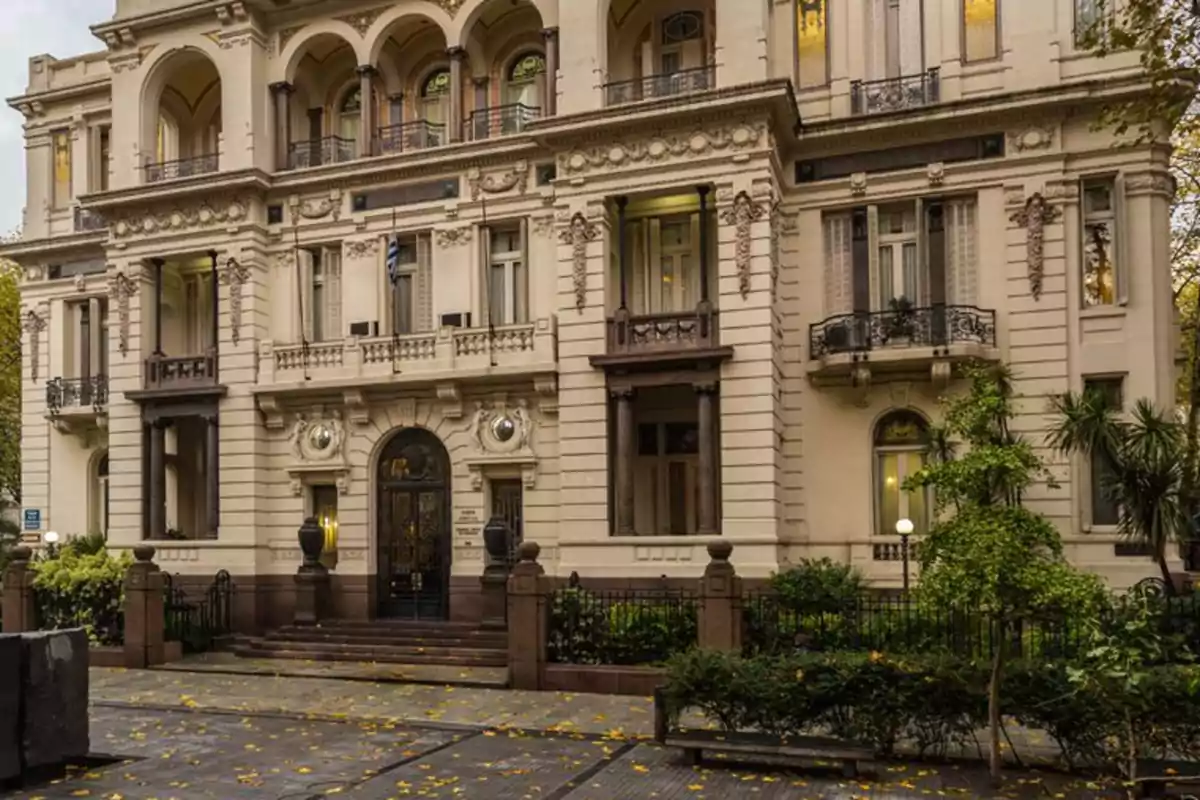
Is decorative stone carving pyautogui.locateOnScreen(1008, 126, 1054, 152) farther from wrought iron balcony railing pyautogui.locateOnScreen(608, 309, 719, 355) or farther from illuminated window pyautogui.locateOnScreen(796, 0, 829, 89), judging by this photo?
wrought iron balcony railing pyautogui.locateOnScreen(608, 309, 719, 355)

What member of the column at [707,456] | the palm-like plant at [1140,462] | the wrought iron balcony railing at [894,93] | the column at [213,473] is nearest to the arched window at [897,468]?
the palm-like plant at [1140,462]

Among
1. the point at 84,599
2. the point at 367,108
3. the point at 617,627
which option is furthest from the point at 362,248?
the point at 617,627

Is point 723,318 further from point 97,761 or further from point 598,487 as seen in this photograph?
point 97,761

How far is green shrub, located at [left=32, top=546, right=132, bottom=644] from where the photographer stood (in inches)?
859

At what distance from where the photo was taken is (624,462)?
20891 millimetres

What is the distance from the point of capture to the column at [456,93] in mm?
23781

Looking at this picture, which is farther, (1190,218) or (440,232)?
(1190,218)

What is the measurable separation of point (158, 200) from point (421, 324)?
22.9 ft

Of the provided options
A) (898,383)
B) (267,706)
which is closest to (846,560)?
(898,383)

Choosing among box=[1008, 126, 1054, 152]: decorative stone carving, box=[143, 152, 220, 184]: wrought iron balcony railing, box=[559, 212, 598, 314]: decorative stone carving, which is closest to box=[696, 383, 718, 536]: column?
box=[559, 212, 598, 314]: decorative stone carving

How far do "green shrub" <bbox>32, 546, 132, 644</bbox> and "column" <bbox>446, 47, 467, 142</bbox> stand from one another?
11.6 metres

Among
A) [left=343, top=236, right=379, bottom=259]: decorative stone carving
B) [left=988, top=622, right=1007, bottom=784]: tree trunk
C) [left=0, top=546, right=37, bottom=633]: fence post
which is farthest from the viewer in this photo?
[left=343, top=236, right=379, bottom=259]: decorative stone carving

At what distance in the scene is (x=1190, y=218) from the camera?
95.7 feet

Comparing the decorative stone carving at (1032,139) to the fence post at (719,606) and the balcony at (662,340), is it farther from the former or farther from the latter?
the fence post at (719,606)
